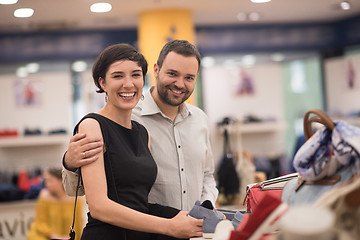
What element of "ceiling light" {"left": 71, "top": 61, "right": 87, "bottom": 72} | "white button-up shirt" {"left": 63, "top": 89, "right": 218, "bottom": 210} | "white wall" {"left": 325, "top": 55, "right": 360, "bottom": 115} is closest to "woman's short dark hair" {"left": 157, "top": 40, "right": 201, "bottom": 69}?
"white button-up shirt" {"left": 63, "top": 89, "right": 218, "bottom": 210}

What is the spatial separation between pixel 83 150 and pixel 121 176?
0.61 ft

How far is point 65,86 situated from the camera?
804 centimetres

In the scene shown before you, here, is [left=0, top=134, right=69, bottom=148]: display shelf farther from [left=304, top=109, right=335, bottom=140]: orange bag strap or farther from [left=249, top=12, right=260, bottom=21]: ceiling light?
[left=304, top=109, right=335, bottom=140]: orange bag strap

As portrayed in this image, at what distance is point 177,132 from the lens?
8.66 ft

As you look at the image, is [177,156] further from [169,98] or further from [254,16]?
[254,16]

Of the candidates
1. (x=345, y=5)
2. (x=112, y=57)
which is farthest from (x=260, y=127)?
(x=112, y=57)

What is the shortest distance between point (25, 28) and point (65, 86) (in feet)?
3.93

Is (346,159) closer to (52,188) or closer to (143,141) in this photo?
(143,141)

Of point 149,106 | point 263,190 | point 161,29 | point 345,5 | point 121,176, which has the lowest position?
point 263,190

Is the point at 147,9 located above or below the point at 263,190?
above

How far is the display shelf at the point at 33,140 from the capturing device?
7605 mm

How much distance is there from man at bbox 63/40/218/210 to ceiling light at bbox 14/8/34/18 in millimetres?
4493

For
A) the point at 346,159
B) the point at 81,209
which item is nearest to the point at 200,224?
the point at 346,159

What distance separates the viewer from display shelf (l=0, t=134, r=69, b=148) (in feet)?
25.0
